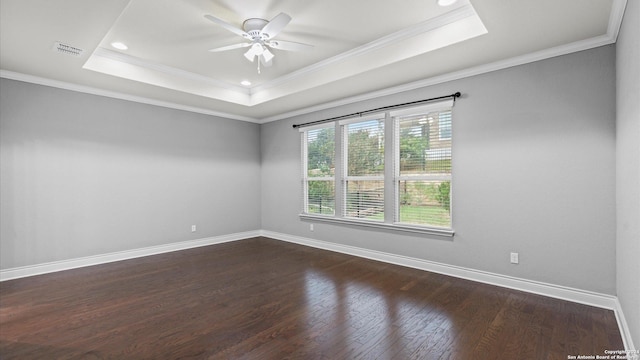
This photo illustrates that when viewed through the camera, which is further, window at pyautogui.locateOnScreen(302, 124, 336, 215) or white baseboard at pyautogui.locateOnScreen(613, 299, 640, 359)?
window at pyautogui.locateOnScreen(302, 124, 336, 215)

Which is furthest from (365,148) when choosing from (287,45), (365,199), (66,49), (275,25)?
(66,49)

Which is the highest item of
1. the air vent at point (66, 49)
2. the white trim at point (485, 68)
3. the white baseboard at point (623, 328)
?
Answer: the air vent at point (66, 49)

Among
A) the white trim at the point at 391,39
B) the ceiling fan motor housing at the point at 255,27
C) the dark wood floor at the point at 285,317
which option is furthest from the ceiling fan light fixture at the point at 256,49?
the dark wood floor at the point at 285,317

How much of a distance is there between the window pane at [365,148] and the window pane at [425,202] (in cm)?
53

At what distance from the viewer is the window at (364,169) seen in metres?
4.70

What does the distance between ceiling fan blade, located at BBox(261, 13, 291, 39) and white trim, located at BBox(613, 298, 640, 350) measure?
3.55m

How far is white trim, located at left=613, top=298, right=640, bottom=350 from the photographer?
2144 millimetres

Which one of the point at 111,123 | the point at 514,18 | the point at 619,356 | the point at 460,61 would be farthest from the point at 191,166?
the point at 619,356

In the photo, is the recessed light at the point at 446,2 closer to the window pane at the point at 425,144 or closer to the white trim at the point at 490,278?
the window pane at the point at 425,144

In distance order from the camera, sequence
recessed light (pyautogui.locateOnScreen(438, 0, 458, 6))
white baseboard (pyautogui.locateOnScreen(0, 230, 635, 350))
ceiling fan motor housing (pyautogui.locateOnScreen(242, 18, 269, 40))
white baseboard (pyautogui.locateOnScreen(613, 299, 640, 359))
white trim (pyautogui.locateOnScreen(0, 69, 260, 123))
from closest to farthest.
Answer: white baseboard (pyautogui.locateOnScreen(613, 299, 640, 359))
recessed light (pyautogui.locateOnScreen(438, 0, 458, 6))
white baseboard (pyautogui.locateOnScreen(0, 230, 635, 350))
ceiling fan motor housing (pyautogui.locateOnScreen(242, 18, 269, 40))
white trim (pyautogui.locateOnScreen(0, 69, 260, 123))

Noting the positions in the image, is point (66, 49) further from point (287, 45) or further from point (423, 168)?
point (423, 168)

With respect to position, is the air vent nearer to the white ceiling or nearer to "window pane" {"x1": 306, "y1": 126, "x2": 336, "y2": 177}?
the white ceiling

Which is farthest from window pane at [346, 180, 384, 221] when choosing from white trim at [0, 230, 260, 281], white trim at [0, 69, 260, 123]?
white trim at [0, 69, 260, 123]

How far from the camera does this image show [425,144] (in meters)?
4.19
